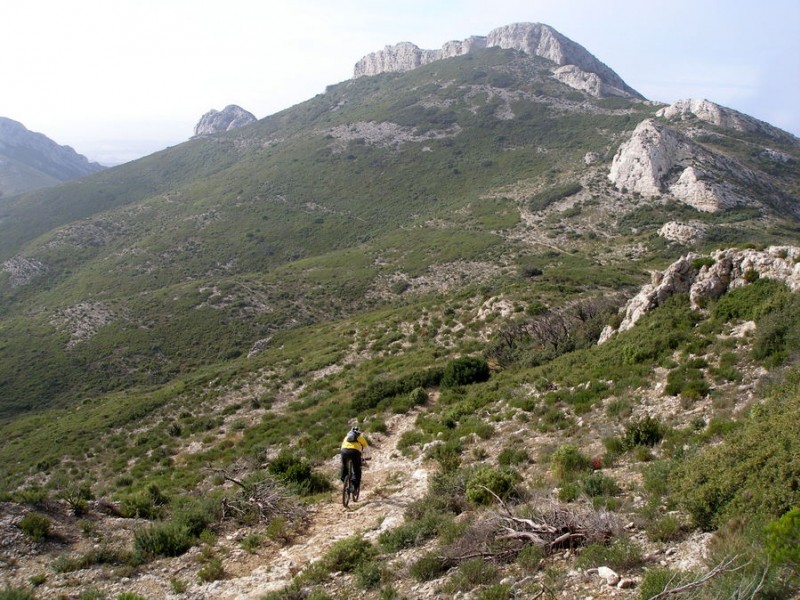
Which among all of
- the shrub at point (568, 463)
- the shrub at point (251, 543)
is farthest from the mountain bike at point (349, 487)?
the shrub at point (568, 463)

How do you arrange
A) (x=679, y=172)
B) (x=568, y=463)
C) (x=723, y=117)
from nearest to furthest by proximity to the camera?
1. (x=568, y=463)
2. (x=679, y=172)
3. (x=723, y=117)

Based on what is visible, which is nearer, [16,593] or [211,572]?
[16,593]

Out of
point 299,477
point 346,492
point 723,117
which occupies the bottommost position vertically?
point 299,477

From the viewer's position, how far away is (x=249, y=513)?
1077cm

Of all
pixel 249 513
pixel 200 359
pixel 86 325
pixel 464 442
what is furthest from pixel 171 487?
pixel 86 325

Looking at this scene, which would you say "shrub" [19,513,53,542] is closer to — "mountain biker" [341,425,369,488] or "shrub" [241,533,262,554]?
"shrub" [241,533,262,554]

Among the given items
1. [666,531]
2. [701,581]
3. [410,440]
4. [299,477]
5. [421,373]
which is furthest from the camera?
[421,373]

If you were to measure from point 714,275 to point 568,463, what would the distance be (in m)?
12.1

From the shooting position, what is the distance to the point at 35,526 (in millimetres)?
9438

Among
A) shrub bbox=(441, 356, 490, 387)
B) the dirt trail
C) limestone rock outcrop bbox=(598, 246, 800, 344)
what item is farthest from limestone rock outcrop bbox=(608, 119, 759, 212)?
the dirt trail

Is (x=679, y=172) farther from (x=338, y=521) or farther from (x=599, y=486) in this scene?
(x=338, y=521)

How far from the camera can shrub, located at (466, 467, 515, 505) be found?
9.47 m

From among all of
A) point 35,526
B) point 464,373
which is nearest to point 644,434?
point 464,373

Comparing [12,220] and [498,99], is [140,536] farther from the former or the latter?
[498,99]
